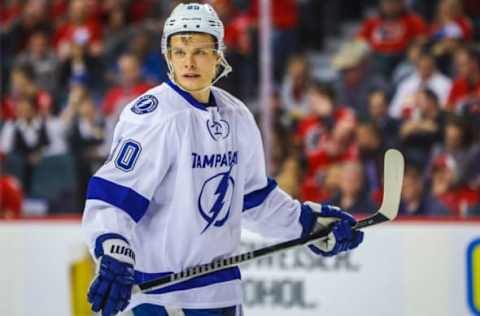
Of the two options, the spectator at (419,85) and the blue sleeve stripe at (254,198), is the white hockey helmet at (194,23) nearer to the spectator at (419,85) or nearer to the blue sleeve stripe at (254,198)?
the blue sleeve stripe at (254,198)

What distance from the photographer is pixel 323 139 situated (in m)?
5.17

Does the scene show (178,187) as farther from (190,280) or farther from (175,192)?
(190,280)

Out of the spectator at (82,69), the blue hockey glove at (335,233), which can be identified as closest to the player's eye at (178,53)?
the blue hockey glove at (335,233)

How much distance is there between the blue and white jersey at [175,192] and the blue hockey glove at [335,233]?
26cm

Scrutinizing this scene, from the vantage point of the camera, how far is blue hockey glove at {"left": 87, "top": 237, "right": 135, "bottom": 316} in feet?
7.67

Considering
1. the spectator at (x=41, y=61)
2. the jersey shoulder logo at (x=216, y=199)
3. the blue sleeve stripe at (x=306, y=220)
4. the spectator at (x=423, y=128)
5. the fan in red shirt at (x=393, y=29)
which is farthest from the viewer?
the spectator at (x=41, y=61)

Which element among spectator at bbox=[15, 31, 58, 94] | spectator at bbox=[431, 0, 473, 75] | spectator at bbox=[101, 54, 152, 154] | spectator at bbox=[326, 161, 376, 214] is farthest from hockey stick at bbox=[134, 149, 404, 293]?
spectator at bbox=[15, 31, 58, 94]

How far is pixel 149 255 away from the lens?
2566 mm

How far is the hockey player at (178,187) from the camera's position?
2.43m

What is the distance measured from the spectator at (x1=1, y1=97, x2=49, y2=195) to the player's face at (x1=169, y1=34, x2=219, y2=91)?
3.13 m

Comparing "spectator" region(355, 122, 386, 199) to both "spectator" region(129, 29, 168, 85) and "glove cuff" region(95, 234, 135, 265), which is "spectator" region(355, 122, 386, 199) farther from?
"glove cuff" region(95, 234, 135, 265)

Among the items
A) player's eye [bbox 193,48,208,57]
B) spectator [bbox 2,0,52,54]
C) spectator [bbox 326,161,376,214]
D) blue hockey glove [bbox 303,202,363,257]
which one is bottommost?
blue hockey glove [bbox 303,202,363,257]

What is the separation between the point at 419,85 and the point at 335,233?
253cm

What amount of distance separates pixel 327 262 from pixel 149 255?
1.45 metres
